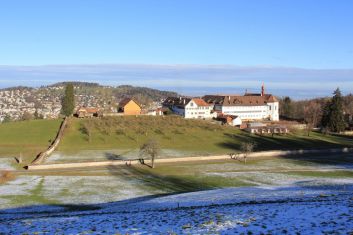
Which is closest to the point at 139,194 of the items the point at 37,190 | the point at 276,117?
the point at 37,190

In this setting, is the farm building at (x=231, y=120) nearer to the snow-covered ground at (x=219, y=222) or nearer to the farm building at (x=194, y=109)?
the farm building at (x=194, y=109)

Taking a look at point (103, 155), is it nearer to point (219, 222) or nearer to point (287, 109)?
point (219, 222)

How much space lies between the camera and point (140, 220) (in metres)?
24.6

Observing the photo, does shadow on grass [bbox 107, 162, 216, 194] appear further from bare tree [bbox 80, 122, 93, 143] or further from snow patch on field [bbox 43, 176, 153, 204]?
bare tree [bbox 80, 122, 93, 143]

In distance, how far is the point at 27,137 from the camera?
9212 cm

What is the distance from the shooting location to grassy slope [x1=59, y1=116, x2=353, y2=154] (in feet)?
291

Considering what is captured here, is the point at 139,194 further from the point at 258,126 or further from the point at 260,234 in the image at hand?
the point at 258,126

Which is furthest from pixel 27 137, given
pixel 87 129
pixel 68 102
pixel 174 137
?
pixel 174 137

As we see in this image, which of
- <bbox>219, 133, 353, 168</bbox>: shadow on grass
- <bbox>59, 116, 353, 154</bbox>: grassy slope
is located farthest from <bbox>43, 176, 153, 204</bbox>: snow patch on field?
<bbox>219, 133, 353, 168</bbox>: shadow on grass

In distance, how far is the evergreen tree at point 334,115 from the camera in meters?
117

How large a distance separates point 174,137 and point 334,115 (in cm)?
4788

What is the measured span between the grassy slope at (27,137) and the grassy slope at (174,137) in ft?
13.2

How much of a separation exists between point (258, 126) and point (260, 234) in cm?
10052

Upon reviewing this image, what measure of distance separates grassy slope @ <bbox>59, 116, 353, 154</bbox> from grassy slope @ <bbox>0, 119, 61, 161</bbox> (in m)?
4.03
